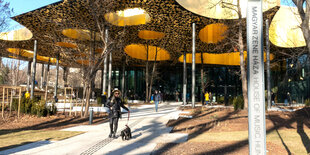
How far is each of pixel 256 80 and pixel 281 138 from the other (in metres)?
5.66

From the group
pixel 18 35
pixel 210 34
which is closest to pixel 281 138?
pixel 210 34

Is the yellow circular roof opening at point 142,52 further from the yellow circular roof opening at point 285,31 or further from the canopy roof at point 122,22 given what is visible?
the yellow circular roof opening at point 285,31

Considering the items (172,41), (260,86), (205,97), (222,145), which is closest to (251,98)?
(260,86)

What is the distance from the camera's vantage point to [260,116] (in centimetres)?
238

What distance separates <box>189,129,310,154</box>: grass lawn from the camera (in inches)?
231

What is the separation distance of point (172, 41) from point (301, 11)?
19.9 metres

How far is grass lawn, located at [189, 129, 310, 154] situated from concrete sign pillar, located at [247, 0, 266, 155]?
395 centimetres

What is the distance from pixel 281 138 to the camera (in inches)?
268

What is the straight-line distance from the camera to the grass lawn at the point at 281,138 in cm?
587

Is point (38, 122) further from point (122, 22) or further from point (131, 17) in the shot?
point (131, 17)

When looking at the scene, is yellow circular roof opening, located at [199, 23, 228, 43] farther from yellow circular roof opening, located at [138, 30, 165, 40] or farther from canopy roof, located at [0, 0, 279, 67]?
yellow circular roof opening, located at [138, 30, 165, 40]

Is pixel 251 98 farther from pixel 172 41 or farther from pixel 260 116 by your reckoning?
pixel 172 41

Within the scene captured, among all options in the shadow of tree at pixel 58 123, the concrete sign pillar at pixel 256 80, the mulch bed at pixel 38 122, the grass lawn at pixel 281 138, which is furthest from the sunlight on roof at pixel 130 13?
the concrete sign pillar at pixel 256 80

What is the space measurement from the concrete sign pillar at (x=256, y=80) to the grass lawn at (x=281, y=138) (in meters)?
3.95
